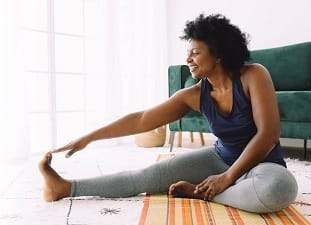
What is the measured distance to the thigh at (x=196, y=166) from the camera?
61.5 inches

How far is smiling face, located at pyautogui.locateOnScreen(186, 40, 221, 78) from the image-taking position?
1442mm

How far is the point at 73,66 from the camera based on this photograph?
149 inches

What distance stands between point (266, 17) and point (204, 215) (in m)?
2.94

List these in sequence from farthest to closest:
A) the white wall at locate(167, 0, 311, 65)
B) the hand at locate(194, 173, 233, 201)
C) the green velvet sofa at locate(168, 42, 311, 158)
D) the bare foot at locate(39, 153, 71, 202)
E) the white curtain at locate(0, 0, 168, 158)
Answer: the white wall at locate(167, 0, 311, 65) < the green velvet sofa at locate(168, 42, 311, 158) < the white curtain at locate(0, 0, 168, 158) < the bare foot at locate(39, 153, 71, 202) < the hand at locate(194, 173, 233, 201)

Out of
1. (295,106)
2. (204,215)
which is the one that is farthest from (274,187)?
(295,106)

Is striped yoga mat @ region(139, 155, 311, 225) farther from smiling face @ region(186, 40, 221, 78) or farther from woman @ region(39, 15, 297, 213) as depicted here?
smiling face @ region(186, 40, 221, 78)

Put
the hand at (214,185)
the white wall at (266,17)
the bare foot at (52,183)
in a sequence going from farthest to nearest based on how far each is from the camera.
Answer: the white wall at (266,17) → the bare foot at (52,183) → the hand at (214,185)

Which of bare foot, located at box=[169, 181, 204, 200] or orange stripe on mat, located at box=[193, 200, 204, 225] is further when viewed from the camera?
bare foot, located at box=[169, 181, 204, 200]

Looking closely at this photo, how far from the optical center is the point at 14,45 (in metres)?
2.93

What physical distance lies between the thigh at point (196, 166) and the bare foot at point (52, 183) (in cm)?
44

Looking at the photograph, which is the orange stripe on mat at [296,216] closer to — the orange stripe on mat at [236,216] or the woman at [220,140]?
the woman at [220,140]

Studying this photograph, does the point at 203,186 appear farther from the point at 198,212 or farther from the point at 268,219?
the point at 268,219

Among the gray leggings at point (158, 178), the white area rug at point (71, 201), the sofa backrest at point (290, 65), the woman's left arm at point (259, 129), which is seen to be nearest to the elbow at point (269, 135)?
the woman's left arm at point (259, 129)

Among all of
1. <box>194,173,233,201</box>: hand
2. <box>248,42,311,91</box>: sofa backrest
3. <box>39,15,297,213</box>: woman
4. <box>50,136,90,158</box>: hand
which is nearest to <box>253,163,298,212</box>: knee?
<box>39,15,297,213</box>: woman
